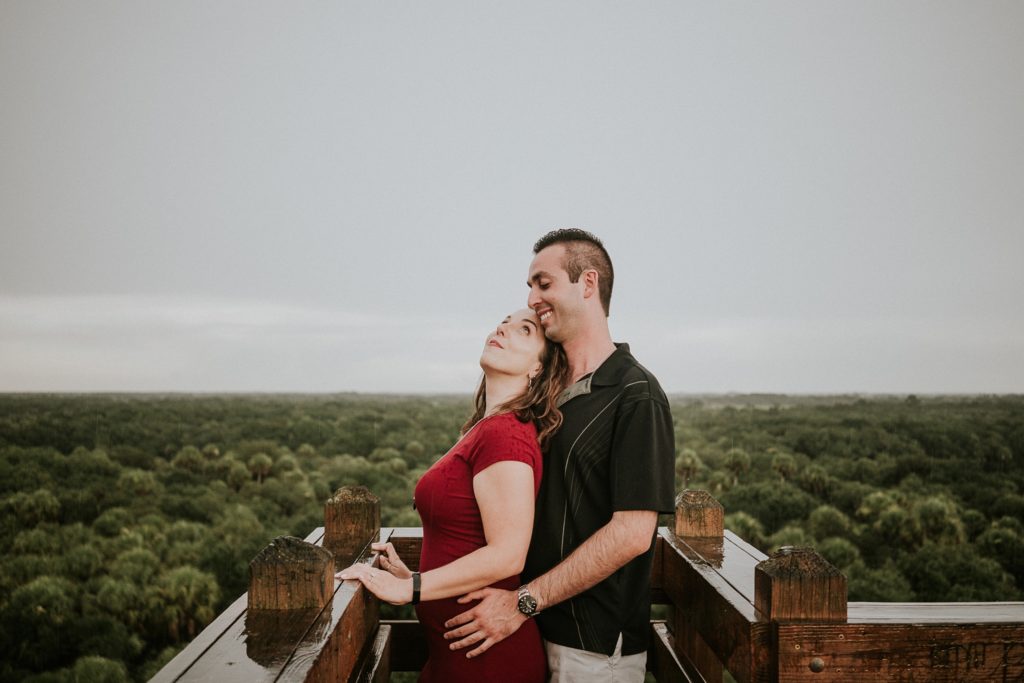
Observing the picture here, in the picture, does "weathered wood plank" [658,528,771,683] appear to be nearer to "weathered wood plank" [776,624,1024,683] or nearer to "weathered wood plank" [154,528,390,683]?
"weathered wood plank" [776,624,1024,683]

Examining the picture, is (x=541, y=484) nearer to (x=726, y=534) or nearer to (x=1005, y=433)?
(x=726, y=534)

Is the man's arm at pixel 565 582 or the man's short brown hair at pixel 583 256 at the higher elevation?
the man's short brown hair at pixel 583 256

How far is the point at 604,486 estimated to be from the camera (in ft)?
7.13

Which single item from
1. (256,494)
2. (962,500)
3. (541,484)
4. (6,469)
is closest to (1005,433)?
(962,500)

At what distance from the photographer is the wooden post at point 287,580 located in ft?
5.47

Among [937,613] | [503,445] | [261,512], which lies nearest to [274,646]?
[503,445]

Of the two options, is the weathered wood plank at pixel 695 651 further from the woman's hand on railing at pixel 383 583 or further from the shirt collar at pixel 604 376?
the woman's hand on railing at pixel 383 583

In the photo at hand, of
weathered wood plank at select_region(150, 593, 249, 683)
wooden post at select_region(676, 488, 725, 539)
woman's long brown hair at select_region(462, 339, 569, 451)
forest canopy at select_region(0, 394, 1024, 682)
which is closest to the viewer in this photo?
weathered wood plank at select_region(150, 593, 249, 683)

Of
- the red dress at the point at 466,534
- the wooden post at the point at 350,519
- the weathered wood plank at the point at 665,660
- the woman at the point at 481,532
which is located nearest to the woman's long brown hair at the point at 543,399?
the woman at the point at 481,532

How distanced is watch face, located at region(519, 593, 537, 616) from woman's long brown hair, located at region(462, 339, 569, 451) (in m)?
0.47

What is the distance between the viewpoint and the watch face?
2.03 m

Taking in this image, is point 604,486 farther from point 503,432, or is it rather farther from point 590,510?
point 503,432

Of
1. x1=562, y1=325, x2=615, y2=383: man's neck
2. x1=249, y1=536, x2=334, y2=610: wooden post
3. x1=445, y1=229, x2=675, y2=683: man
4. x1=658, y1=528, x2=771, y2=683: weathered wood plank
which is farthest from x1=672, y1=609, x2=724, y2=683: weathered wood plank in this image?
x1=249, y1=536, x2=334, y2=610: wooden post

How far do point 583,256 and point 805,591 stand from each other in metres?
1.30
